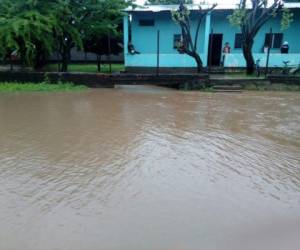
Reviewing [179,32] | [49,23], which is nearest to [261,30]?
[179,32]

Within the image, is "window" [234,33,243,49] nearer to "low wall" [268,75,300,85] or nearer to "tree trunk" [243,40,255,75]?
"tree trunk" [243,40,255,75]

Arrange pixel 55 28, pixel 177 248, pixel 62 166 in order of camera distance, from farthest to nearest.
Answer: pixel 55 28 < pixel 62 166 < pixel 177 248

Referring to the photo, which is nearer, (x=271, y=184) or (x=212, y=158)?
(x=271, y=184)

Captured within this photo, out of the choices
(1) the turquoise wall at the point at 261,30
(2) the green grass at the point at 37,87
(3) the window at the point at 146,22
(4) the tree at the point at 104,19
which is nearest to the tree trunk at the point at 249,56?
(1) the turquoise wall at the point at 261,30

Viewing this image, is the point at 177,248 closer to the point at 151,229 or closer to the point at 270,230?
the point at 151,229

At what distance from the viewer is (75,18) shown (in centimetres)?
1473

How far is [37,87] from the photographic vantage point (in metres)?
12.5

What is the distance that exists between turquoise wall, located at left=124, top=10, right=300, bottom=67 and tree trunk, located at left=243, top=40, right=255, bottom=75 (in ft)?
5.04

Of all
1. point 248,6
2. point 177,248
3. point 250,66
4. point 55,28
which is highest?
point 248,6

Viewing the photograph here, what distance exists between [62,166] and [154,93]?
758 centimetres

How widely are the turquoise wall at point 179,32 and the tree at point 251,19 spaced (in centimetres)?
170

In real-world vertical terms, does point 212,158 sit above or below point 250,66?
below

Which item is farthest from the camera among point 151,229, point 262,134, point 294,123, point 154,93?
point 154,93

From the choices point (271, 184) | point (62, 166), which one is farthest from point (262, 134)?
point (62, 166)
